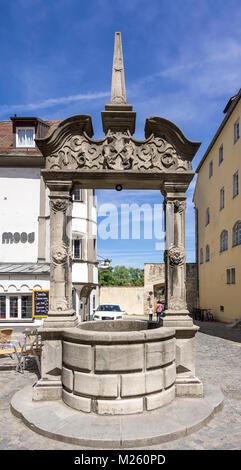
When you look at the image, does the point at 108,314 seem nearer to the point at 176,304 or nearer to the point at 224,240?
the point at 224,240

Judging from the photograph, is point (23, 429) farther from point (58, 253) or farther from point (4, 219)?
point (4, 219)

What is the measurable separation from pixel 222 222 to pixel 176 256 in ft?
51.4

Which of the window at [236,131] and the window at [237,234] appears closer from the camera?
the window at [237,234]

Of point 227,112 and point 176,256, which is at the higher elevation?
point 227,112

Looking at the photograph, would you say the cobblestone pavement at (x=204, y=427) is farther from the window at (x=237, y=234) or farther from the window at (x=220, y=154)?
the window at (x=220, y=154)

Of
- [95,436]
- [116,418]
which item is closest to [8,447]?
[95,436]

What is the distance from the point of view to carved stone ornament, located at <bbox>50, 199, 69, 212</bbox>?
19.2ft

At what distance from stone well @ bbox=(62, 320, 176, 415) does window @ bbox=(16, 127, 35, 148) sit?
529 inches

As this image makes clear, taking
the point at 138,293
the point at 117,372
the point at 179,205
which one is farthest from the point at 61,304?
the point at 138,293

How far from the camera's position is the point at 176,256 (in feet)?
19.1

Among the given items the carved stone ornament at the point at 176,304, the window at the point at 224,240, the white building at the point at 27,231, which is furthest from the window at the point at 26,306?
the window at the point at 224,240

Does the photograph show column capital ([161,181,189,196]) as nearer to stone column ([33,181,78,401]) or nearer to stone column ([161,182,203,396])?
stone column ([161,182,203,396])

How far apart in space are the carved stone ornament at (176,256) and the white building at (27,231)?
9.49 metres

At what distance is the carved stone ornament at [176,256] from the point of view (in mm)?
5828
